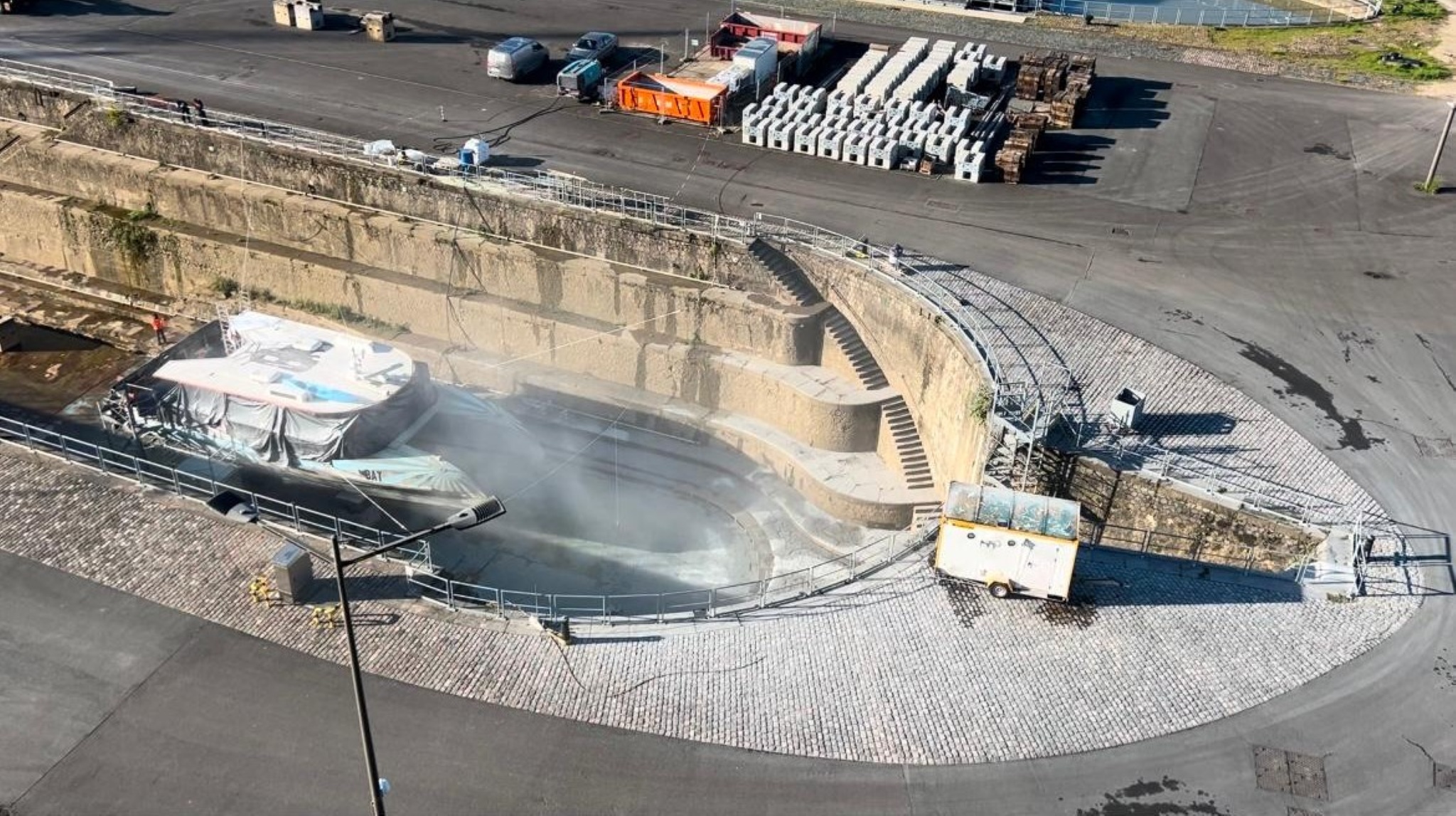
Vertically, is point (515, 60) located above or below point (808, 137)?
above

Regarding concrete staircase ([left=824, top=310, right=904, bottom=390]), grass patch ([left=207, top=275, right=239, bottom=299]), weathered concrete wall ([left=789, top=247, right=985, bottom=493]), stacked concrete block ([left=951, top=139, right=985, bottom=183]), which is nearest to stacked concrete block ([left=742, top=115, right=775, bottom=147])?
stacked concrete block ([left=951, top=139, right=985, bottom=183])

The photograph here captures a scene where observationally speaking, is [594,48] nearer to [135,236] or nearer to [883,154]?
[883,154]

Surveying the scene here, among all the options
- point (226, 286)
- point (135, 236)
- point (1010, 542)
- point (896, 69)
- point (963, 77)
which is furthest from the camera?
point (896, 69)

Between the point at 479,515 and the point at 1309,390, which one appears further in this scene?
the point at 1309,390

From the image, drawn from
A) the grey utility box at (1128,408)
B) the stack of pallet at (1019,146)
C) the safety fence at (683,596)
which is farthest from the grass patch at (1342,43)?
the safety fence at (683,596)

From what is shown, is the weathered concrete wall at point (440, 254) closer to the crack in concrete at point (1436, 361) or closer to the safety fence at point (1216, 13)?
the crack in concrete at point (1436, 361)

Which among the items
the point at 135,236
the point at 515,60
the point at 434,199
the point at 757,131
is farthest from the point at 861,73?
the point at 135,236
